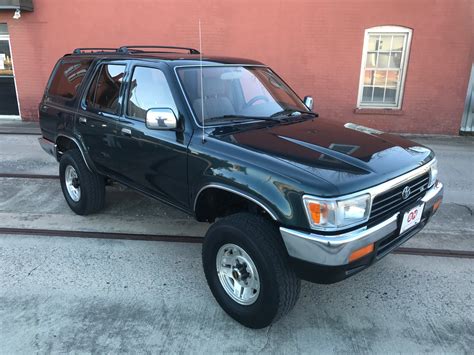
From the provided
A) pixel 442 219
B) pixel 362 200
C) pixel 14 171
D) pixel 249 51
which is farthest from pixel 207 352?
pixel 249 51

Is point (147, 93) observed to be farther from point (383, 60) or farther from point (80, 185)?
point (383, 60)

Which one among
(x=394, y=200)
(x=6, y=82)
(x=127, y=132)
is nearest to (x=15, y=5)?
(x=6, y=82)

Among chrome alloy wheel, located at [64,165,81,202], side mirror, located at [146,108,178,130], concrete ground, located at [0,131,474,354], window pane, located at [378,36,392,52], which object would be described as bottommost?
concrete ground, located at [0,131,474,354]

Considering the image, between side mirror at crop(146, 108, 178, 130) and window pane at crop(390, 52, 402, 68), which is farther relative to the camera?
window pane at crop(390, 52, 402, 68)

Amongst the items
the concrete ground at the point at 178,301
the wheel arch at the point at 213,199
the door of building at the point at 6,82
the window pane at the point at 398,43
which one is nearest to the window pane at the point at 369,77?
the window pane at the point at 398,43

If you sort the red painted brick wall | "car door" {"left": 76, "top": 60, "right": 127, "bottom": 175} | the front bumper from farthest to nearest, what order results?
the red painted brick wall < "car door" {"left": 76, "top": 60, "right": 127, "bottom": 175} < the front bumper

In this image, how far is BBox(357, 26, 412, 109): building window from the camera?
975cm

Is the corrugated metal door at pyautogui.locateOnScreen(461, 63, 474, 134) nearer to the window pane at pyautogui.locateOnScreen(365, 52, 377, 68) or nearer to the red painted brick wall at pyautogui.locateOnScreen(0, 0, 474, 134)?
the red painted brick wall at pyautogui.locateOnScreen(0, 0, 474, 134)

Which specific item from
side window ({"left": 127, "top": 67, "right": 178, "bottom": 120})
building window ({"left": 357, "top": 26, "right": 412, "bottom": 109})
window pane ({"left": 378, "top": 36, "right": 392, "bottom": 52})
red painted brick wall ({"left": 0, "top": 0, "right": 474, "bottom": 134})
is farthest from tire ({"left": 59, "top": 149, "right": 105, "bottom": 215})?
window pane ({"left": 378, "top": 36, "right": 392, "bottom": 52})

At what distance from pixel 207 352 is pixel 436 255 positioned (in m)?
2.60

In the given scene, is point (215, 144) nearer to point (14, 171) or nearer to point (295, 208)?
point (295, 208)

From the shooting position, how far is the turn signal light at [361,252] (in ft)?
8.32

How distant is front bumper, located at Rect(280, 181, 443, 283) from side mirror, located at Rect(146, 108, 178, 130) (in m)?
1.26

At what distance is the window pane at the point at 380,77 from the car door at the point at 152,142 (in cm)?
776
